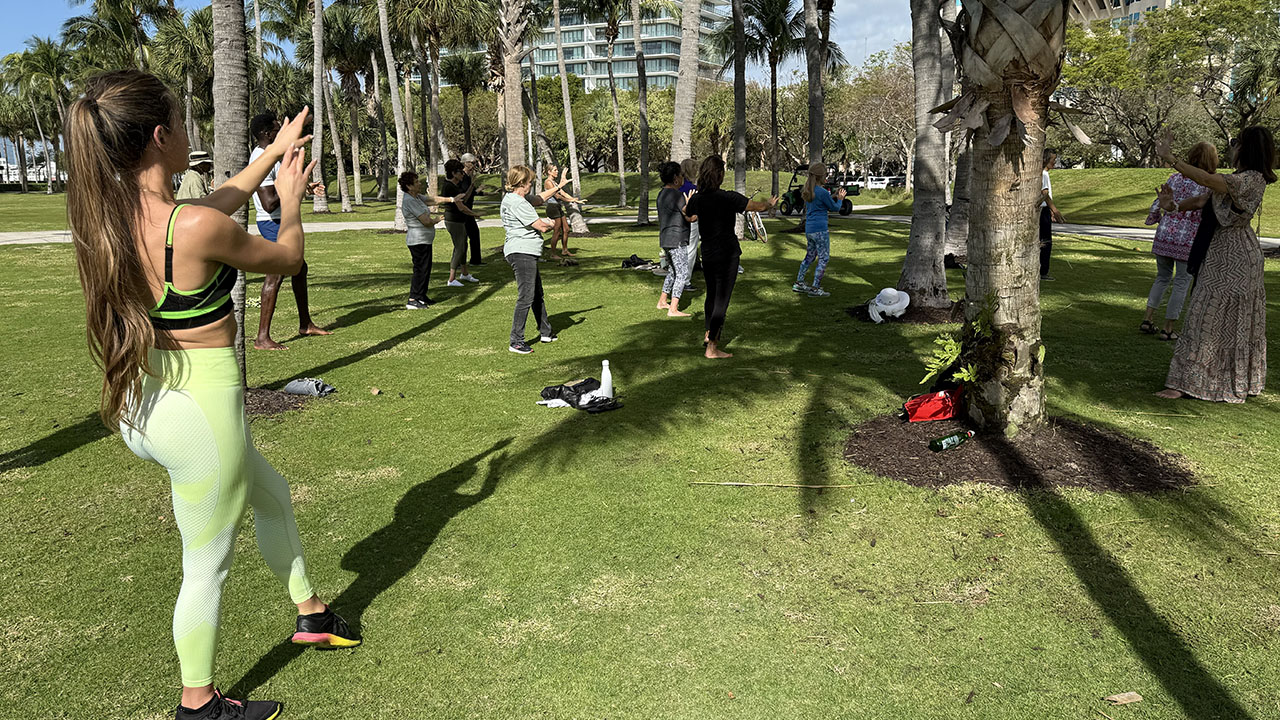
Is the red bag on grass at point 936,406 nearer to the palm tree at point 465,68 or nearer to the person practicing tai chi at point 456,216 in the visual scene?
the person practicing tai chi at point 456,216

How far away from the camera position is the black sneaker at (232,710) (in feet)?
A: 8.50

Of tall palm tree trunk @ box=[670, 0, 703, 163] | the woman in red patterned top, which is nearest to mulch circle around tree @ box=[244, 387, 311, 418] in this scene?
the woman in red patterned top

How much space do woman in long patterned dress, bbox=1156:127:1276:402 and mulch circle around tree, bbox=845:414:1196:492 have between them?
1.55 metres

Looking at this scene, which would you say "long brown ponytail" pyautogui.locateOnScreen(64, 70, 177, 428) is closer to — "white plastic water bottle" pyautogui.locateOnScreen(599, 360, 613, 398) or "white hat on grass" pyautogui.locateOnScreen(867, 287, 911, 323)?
"white plastic water bottle" pyautogui.locateOnScreen(599, 360, 613, 398)

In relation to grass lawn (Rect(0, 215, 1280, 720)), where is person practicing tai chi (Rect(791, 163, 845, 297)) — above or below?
above

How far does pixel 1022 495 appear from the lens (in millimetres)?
4395

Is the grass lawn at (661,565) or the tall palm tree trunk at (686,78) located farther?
the tall palm tree trunk at (686,78)

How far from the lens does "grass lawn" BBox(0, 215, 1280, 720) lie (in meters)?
2.91

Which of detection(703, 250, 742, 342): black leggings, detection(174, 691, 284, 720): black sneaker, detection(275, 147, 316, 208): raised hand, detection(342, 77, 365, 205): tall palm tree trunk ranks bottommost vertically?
detection(174, 691, 284, 720): black sneaker

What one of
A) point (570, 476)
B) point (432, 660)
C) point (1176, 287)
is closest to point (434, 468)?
point (570, 476)

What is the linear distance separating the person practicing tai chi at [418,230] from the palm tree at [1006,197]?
703cm

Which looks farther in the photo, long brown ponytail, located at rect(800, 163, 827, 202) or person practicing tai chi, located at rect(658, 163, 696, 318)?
person practicing tai chi, located at rect(658, 163, 696, 318)

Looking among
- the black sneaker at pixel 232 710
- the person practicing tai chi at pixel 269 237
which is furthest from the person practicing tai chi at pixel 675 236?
the black sneaker at pixel 232 710

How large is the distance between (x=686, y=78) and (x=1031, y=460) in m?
11.4
